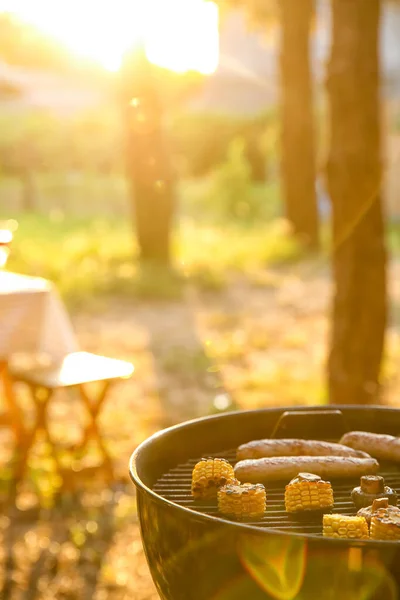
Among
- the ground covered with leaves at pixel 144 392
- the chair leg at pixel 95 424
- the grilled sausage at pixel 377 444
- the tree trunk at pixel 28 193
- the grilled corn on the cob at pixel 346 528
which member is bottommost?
the tree trunk at pixel 28 193

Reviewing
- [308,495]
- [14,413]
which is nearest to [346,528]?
[308,495]

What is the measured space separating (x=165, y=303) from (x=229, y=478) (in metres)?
8.36

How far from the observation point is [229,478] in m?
2.46

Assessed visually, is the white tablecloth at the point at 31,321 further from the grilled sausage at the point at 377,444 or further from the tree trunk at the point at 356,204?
the grilled sausage at the point at 377,444

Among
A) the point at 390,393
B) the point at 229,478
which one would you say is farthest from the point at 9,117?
the point at 229,478

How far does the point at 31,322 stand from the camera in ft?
15.6

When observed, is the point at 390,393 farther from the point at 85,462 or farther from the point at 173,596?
the point at 173,596

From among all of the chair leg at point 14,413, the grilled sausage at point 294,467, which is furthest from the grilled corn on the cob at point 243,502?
the chair leg at point 14,413

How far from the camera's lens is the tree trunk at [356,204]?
5.13 meters

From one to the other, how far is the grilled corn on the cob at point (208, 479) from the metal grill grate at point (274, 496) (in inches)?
1.1

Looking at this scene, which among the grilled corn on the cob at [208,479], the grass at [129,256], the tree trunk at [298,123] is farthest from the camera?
the tree trunk at [298,123]

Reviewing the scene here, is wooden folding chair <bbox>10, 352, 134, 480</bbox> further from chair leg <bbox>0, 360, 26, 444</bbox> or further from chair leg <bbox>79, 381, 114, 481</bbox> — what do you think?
chair leg <bbox>0, 360, 26, 444</bbox>

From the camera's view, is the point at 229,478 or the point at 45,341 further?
the point at 45,341

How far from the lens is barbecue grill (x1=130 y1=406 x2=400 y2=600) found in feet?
6.43
